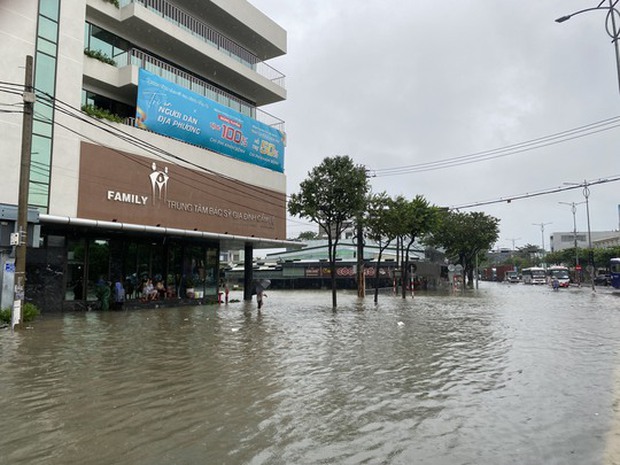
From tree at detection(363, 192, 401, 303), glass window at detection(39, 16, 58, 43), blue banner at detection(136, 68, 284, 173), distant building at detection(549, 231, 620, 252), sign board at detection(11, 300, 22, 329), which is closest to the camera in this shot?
sign board at detection(11, 300, 22, 329)

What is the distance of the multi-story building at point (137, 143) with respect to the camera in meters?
18.8

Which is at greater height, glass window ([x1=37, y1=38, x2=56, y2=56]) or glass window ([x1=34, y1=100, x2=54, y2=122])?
glass window ([x1=37, y1=38, x2=56, y2=56])

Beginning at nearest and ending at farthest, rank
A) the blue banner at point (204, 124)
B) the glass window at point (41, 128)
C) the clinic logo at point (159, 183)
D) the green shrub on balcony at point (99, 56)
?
1. the glass window at point (41, 128)
2. the green shrub on balcony at point (99, 56)
3. the clinic logo at point (159, 183)
4. the blue banner at point (204, 124)

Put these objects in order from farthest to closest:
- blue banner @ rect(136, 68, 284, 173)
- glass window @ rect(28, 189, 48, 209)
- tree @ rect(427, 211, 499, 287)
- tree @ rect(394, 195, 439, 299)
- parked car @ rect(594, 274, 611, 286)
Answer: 1. tree @ rect(427, 211, 499, 287)
2. parked car @ rect(594, 274, 611, 286)
3. tree @ rect(394, 195, 439, 299)
4. blue banner @ rect(136, 68, 284, 173)
5. glass window @ rect(28, 189, 48, 209)

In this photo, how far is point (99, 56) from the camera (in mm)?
22984

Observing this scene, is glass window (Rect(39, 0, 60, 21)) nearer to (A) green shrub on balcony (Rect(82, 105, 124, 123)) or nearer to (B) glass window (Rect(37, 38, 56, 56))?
(B) glass window (Rect(37, 38, 56, 56))

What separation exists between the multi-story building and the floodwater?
26.2 ft

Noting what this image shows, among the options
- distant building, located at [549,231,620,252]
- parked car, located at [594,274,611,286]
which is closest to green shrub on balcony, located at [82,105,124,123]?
parked car, located at [594,274,611,286]

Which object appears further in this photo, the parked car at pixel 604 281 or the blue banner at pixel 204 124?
the parked car at pixel 604 281

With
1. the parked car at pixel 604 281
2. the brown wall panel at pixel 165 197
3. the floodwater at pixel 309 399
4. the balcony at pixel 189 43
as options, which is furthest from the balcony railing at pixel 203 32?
the parked car at pixel 604 281

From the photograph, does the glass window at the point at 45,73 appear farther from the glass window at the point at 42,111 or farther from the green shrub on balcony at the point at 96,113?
the green shrub on balcony at the point at 96,113

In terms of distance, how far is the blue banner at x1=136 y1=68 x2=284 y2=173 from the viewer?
77.2ft

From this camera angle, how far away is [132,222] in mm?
21828

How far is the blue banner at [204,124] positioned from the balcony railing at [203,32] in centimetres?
435
